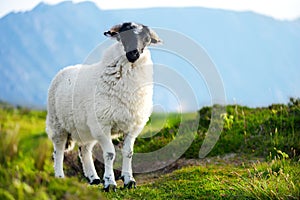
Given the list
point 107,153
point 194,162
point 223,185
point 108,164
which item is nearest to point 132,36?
point 107,153

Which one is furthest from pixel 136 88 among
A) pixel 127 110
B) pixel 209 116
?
pixel 209 116

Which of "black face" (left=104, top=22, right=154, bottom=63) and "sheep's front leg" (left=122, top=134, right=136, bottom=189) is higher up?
"black face" (left=104, top=22, right=154, bottom=63)

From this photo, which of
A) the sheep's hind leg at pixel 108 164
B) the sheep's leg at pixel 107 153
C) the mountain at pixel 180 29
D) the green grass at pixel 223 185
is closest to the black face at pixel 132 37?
the sheep's leg at pixel 107 153

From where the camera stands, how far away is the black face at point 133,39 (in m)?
7.35

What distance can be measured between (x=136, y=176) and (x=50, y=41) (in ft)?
180

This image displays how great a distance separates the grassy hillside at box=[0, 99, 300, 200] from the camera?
16.2 feet

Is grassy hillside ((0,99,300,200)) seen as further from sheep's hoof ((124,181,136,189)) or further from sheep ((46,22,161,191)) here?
sheep ((46,22,161,191))

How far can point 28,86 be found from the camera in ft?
159

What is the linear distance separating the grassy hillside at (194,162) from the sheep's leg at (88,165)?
0.54 meters

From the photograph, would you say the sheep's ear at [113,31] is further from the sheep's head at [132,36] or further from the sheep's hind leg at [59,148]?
the sheep's hind leg at [59,148]

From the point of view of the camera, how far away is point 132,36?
24.3 ft

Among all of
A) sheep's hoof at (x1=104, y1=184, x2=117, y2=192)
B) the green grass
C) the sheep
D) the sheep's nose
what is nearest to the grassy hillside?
the green grass

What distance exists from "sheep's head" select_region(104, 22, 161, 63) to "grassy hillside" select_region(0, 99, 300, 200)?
2.04 m

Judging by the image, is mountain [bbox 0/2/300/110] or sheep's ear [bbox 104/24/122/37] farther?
mountain [bbox 0/2/300/110]
